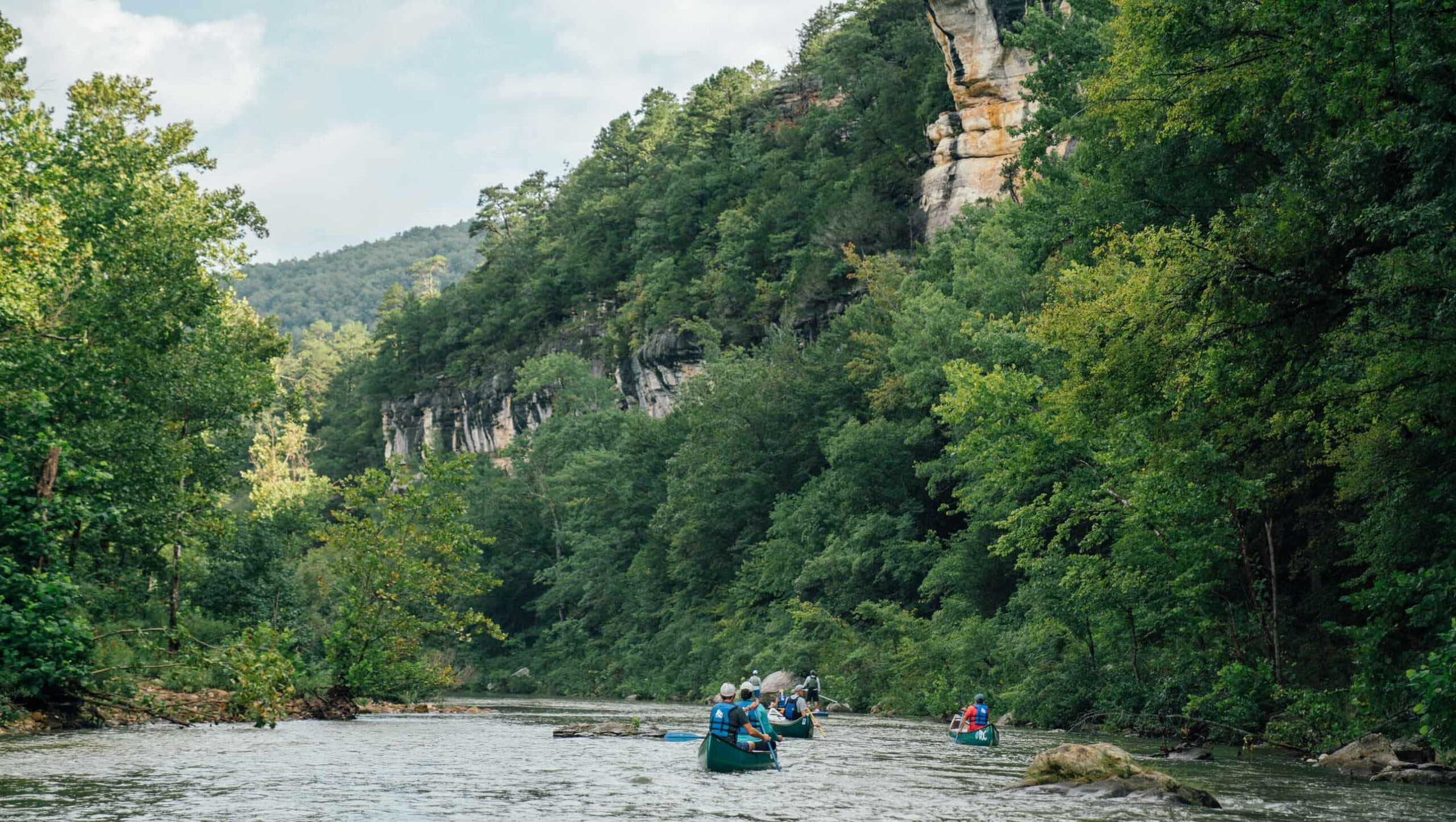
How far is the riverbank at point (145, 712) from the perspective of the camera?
22.8 meters

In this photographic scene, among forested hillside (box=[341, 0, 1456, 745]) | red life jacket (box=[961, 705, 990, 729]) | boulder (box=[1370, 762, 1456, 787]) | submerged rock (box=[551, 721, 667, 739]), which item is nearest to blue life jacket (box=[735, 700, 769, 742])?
red life jacket (box=[961, 705, 990, 729])

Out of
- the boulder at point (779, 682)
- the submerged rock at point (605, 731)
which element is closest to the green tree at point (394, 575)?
the submerged rock at point (605, 731)

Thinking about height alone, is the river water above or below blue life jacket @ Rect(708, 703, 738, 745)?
below

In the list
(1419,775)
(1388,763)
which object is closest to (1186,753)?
(1388,763)

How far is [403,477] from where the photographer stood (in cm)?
3341

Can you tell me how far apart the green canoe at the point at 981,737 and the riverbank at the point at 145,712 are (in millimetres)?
15419

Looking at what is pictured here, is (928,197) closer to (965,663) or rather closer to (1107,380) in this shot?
(965,663)

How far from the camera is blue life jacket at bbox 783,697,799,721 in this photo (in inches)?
1087

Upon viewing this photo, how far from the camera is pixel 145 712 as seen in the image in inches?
999

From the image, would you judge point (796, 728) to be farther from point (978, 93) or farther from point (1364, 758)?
point (978, 93)

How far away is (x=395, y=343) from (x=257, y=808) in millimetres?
104005

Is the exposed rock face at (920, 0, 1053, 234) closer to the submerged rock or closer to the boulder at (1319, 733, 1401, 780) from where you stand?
the submerged rock

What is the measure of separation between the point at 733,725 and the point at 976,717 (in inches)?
289

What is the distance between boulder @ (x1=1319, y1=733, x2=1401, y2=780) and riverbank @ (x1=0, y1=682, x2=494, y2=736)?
2120 centimetres
